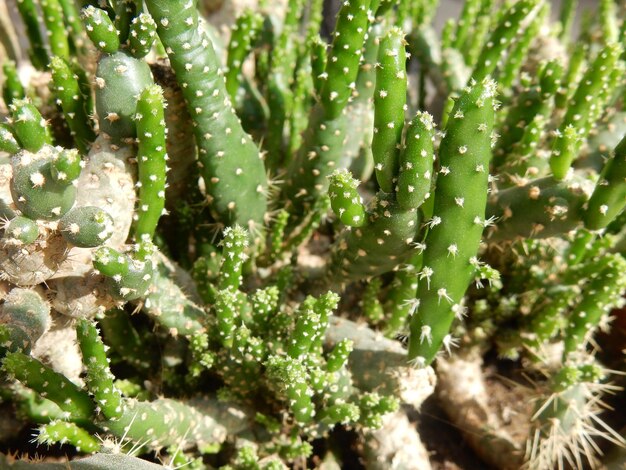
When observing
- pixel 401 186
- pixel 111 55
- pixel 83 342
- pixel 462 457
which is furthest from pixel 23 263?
pixel 462 457

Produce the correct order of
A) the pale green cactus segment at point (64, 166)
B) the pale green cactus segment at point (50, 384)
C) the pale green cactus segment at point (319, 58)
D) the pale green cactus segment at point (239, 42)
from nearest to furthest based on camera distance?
the pale green cactus segment at point (64, 166) → the pale green cactus segment at point (50, 384) → the pale green cactus segment at point (319, 58) → the pale green cactus segment at point (239, 42)

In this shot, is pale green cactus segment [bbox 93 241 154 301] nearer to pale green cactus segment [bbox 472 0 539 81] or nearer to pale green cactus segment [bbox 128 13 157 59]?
pale green cactus segment [bbox 128 13 157 59]

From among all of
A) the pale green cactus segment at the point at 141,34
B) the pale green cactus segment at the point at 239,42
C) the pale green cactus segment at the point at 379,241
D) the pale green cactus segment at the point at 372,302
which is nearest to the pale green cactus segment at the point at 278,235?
the pale green cactus segment at the point at 379,241

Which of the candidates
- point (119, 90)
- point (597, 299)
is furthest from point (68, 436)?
point (597, 299)

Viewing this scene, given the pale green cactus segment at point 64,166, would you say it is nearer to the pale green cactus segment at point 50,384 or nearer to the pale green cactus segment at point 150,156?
the pale green cactus segment at point 150,156

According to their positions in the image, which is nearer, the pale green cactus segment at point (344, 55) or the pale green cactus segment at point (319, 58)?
the pale green cactus segment at point (344, 55)

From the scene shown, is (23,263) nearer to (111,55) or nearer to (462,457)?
(111,55)

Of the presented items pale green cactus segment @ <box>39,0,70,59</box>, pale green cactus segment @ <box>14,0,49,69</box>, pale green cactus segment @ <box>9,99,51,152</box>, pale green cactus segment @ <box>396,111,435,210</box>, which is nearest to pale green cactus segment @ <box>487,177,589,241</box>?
pale green cactus segment @ <box>396,111,435,210</box>

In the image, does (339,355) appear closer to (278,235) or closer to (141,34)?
(278,235)
